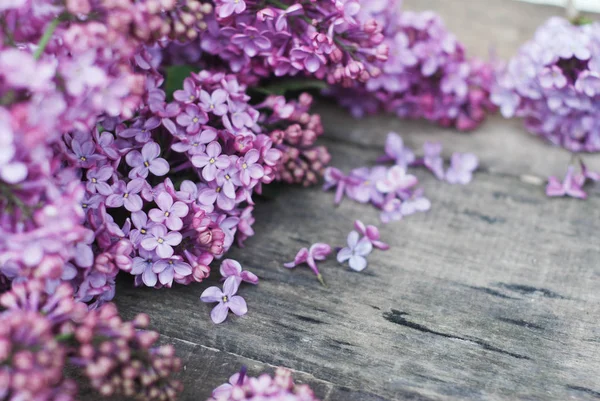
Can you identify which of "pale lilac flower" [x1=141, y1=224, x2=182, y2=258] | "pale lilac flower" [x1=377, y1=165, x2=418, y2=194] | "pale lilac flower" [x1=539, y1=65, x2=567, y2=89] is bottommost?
"pale lilac flower" [x1=377, y1=165, x2=418, y2=194]

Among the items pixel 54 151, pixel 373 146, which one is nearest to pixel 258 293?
pixel 54 151

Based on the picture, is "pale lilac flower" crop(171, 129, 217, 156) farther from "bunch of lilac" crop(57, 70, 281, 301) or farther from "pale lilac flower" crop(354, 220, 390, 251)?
"pale lilac flower" crop(354, 220, 390, 251)

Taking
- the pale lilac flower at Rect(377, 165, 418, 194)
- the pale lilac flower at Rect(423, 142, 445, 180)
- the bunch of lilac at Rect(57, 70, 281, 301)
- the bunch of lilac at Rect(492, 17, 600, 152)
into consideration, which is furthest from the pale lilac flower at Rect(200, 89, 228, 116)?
the bunch of lilac at Rect(492, 17, 600, 152)

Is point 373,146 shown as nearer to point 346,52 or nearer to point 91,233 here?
point 346,52

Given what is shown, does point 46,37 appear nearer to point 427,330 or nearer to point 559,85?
point 427,330

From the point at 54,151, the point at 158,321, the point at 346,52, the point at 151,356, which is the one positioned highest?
the point at 346,52

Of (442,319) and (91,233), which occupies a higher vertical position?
(91,233)

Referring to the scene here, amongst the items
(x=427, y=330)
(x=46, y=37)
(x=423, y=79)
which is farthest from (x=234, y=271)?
(x=423, y=79)
